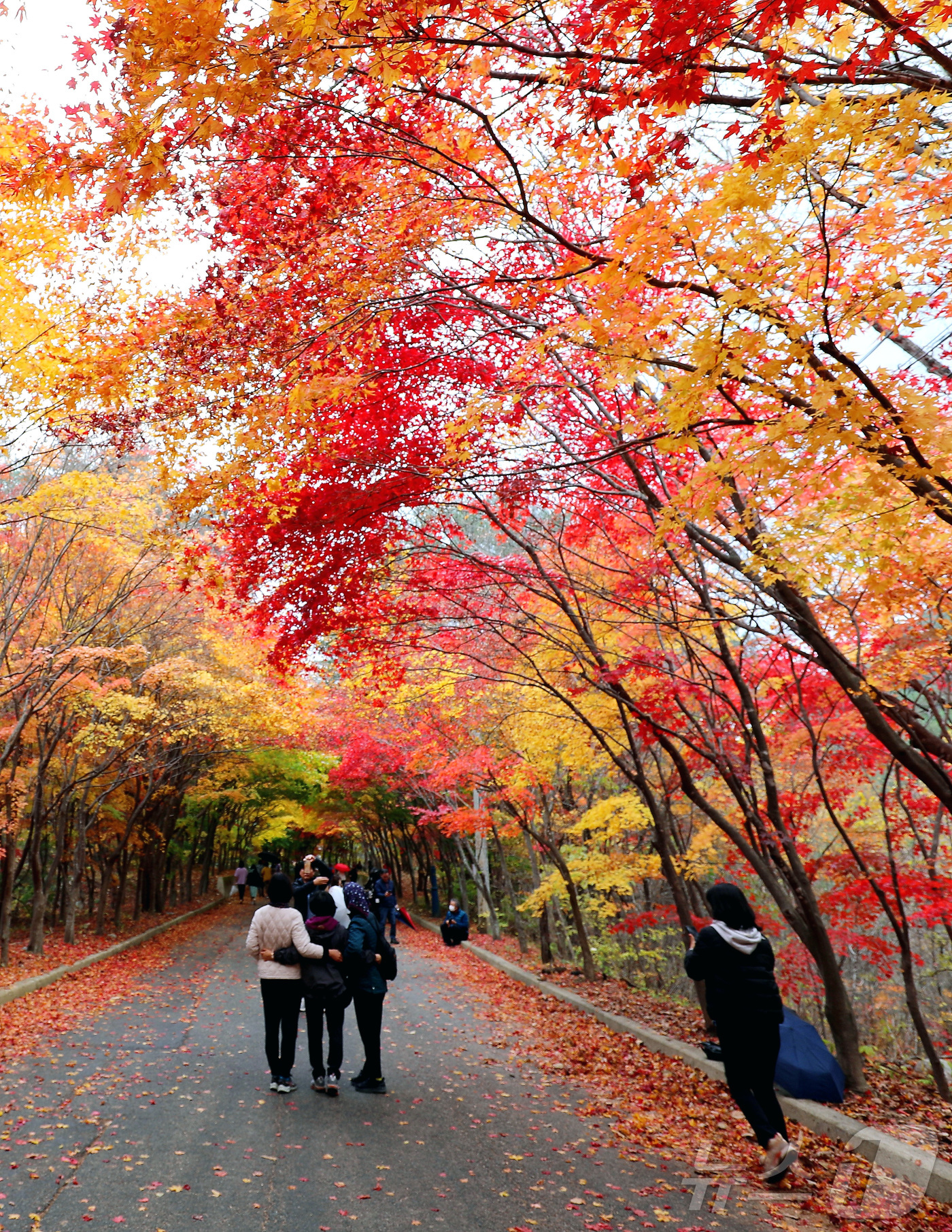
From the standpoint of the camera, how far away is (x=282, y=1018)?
21.8 feet

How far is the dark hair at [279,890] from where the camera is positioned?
21.8ft

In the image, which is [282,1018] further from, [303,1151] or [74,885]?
[74,885]

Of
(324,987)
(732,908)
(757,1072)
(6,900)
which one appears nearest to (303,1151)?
(324,987)

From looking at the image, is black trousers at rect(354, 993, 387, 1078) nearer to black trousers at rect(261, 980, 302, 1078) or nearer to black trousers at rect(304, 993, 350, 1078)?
black trousers at rect(304, 993, 350, 1078)

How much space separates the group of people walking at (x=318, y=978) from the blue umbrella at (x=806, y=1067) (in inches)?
131

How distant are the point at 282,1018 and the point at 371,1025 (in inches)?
29.9

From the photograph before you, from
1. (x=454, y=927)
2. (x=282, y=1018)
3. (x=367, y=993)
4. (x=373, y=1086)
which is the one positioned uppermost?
(x=367, y=993)

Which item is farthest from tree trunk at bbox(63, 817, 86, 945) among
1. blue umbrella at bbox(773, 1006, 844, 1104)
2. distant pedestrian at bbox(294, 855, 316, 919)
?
blue umbrella at bbox(773, 1006, 844, 1104)

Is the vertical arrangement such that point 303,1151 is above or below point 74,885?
below

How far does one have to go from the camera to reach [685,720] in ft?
34.9

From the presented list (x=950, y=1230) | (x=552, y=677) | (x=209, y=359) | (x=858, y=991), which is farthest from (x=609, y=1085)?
(x=858, y=991)

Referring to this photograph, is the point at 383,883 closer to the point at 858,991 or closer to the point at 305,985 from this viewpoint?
the point at 305,985

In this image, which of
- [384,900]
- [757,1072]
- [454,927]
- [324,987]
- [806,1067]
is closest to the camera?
[757,1072]

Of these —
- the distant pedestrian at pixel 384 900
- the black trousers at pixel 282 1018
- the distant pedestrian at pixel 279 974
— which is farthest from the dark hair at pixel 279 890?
the distant pedestrian at pixel 384 900
